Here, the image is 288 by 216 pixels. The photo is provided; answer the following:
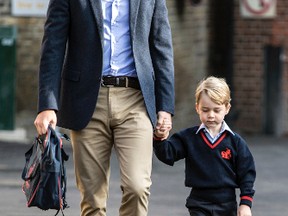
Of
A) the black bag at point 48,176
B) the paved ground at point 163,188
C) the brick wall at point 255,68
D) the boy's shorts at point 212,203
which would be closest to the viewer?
the black bag at point 48,176

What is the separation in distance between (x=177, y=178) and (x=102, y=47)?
544cm

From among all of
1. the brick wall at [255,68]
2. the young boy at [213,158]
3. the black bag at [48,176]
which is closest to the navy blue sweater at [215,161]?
the young boy at [213,158]

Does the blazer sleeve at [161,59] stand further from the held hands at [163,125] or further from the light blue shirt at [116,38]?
the light blue shirt at [116,38]

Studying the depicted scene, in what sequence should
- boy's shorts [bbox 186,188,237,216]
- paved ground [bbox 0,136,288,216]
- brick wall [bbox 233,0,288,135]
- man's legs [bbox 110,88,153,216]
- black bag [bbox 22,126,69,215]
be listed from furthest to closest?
brick wall [bbox 233,0,288,135] → paved ground [bbox 0,136,288,216] → boy's shorts [bbox 186,188,237,216] → man's legs [bbox 110,88,153,216] → black bag [bbox 22,126,69,215]

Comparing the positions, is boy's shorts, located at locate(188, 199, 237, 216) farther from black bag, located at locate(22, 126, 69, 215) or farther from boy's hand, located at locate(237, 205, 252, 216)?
black bag, located at locate(22, 126, 69, 215)

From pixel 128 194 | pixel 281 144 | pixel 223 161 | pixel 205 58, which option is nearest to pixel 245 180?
pixel 223 161

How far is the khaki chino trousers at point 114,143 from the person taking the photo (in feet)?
21.2

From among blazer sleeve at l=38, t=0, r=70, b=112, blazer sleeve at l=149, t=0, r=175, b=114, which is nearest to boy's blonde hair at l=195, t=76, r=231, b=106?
blazer sleeve at l=149, t=0, r=175, b=114

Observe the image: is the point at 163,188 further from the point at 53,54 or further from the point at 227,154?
the point at 53,54

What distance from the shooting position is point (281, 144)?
16.1 meters

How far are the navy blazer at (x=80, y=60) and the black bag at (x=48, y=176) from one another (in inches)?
6.9

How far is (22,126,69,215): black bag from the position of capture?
247 inches

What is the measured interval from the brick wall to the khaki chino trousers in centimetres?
1168

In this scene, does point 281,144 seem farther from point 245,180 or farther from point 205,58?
point 245,180
